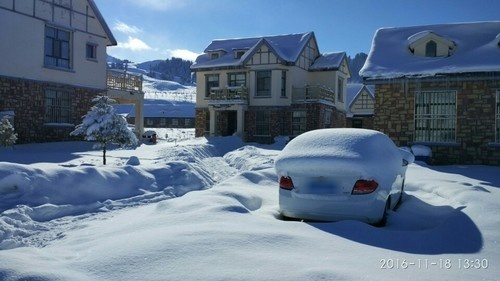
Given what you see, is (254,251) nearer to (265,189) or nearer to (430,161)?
(265,189)

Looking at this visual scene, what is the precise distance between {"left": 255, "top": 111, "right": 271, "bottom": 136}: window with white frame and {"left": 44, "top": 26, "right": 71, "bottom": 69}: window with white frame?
13141 mm

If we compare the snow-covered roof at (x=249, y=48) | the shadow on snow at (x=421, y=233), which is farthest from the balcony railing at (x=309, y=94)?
the shadow on snow at (x=421, y=233)

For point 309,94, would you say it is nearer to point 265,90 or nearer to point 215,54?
point 265,90

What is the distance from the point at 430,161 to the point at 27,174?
13.1 metres

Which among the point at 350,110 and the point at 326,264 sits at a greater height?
the point at 350,110

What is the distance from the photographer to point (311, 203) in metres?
5.75

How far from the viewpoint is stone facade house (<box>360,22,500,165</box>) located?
14.6m

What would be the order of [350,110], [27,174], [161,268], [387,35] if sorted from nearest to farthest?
[161,268]
[27,174]
[387,35]
[350,110]

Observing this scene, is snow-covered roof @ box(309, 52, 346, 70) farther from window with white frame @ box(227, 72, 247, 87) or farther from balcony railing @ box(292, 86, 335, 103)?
window with white frame @ box(227, 72, 247, 87)

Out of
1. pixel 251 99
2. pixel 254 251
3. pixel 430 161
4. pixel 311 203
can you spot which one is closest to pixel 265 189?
pixel 311 203

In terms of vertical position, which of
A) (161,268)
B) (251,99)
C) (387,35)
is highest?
(387,35)

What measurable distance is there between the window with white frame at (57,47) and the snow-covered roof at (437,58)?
1487cm

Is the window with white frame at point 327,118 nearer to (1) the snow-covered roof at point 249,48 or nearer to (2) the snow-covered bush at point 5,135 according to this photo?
(1) the snow-covered roof at point 249,48

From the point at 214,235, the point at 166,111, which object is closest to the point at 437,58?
the point at 214,235
